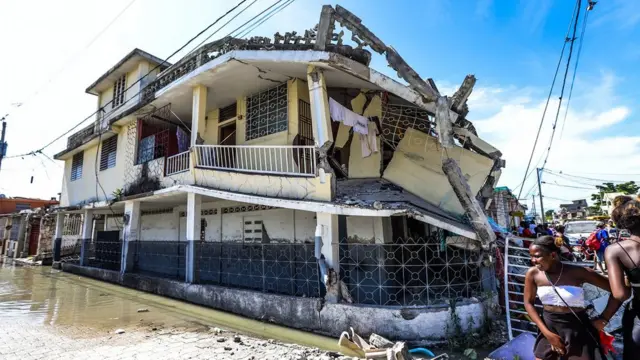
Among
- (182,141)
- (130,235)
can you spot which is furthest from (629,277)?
(130,235)

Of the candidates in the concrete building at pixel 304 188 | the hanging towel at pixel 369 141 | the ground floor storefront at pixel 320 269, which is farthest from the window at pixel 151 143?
the hanging towel at pixel 369 141

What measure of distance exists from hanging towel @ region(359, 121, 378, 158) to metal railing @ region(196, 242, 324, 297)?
115 inches

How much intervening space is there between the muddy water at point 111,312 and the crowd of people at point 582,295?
3.18 meters

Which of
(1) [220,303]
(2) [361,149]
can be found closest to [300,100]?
(2) [361,149]

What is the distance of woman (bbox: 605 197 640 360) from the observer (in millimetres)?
2721

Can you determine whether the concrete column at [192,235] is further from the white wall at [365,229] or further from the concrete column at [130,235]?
the white wall at [365,229]

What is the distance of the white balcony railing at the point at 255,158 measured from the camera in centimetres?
880

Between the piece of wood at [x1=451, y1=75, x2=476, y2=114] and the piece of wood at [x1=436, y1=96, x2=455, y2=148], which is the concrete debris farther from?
the piece of wood at [x1=451, y1=75, x2=476, y2=114]

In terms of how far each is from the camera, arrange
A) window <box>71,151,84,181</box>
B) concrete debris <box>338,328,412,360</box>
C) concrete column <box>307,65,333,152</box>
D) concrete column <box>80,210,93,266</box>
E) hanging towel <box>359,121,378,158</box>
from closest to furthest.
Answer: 1. concrete debris <box>338,328,412,360</box>
2. concrete column <box>307,65,333,152</box>
3. hanging towel <box>359,121,378,158</box>
4. concrete column <box>80,210,93,266</box>
5. window <box>71,151,84,181</box>

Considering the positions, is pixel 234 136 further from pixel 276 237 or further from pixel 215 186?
pixel 276 237

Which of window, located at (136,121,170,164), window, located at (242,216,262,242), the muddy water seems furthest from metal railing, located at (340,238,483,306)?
window, located at (136,121,170,164)

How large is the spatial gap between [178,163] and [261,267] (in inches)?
166

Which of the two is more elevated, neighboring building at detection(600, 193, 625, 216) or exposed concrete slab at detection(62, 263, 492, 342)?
neighboring building at detection(600, 193, 625, 216)

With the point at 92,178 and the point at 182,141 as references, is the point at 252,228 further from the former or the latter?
the point at 92,178
